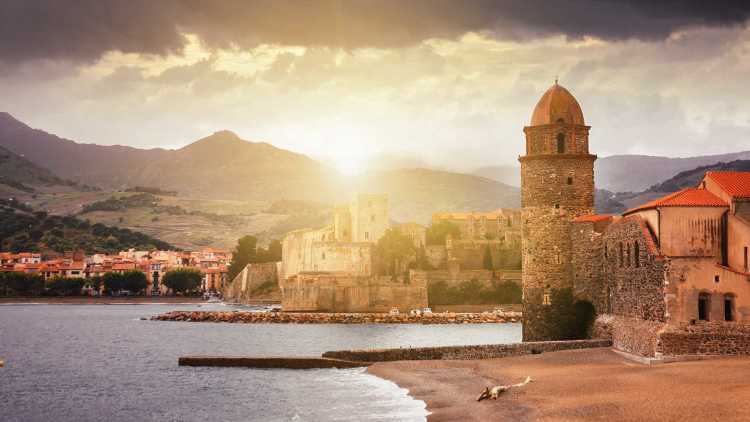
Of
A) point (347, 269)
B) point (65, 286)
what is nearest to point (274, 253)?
point (65, 286)

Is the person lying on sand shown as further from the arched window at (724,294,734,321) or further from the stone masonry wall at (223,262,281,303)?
the stone masonry wall at (223,262,281,303)

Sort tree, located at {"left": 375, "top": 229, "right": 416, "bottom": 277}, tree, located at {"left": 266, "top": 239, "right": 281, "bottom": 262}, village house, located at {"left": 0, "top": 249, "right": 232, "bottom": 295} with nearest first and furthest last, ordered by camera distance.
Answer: tree, located at {"left": 375, "top": 229, "right": 416, "bottom": 277}
tree, located at {"left": 266, "top": 239, "right": 281, "bottom": 262}
village house, located at {"left": 0, "top": 249, "right": 232, "bottom": 295}

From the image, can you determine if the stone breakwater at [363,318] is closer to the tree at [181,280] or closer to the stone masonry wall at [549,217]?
the stone masonry wall at [549,217]

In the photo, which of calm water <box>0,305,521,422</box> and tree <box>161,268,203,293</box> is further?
tree <box>161,268,203,293</box>

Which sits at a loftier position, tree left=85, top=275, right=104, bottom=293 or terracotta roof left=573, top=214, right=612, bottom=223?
terracotta roof left=573, top=214, right=612, bottom=223

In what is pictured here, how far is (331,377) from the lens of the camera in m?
27.7

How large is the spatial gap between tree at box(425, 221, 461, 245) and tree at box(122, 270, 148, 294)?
38.1 m

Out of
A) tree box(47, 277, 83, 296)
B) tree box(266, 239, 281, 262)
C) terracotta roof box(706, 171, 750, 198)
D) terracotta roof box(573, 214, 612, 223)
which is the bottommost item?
tree box(47, 277, 83, 296)

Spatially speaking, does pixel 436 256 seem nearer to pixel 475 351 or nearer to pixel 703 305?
pixel 475 351

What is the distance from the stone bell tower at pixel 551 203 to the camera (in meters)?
29.9

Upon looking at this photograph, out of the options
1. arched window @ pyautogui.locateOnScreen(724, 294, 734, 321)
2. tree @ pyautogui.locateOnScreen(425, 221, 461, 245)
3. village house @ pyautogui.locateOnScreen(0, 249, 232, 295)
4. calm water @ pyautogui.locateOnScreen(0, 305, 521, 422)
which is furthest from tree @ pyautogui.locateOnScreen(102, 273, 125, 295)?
arched window @ pyautogui.locateOnScreen(724, 294, 734, 321)

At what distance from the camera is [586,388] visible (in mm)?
20578

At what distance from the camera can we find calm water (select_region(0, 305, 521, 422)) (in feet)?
77.2

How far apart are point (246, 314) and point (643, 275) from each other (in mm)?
47419
